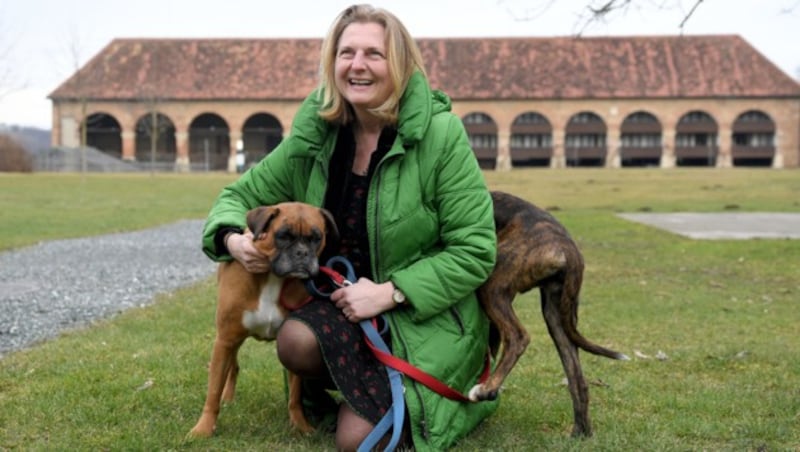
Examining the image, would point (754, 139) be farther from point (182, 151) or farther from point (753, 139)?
point (182, 151)

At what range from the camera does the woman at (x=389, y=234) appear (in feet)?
12.5

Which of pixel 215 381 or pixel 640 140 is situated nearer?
pixel 215 381

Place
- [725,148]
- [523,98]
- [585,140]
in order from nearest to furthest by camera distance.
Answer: [523,98] → [725,148] → [585,140]

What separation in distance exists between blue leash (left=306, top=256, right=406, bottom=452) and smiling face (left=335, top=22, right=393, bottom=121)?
717mm

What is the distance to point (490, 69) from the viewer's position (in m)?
57.8

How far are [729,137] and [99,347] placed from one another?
55.7 meters

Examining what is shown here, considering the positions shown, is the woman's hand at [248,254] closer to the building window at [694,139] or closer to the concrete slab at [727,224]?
the concrete slab at [727,224]

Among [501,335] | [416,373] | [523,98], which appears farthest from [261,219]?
[523,98]

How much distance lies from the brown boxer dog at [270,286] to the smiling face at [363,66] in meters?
0.54

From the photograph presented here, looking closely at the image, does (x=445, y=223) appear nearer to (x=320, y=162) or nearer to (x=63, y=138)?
(x=320, y=162)

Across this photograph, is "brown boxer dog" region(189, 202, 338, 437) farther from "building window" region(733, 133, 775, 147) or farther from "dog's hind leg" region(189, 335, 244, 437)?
"building window" region(733, 133, 775, 147)

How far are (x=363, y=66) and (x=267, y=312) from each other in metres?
1.13

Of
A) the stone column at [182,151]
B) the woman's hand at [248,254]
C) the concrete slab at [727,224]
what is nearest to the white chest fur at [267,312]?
the woman's hand at [248,254]

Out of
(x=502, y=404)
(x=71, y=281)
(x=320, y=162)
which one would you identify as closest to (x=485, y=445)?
(x=502, y=404)
